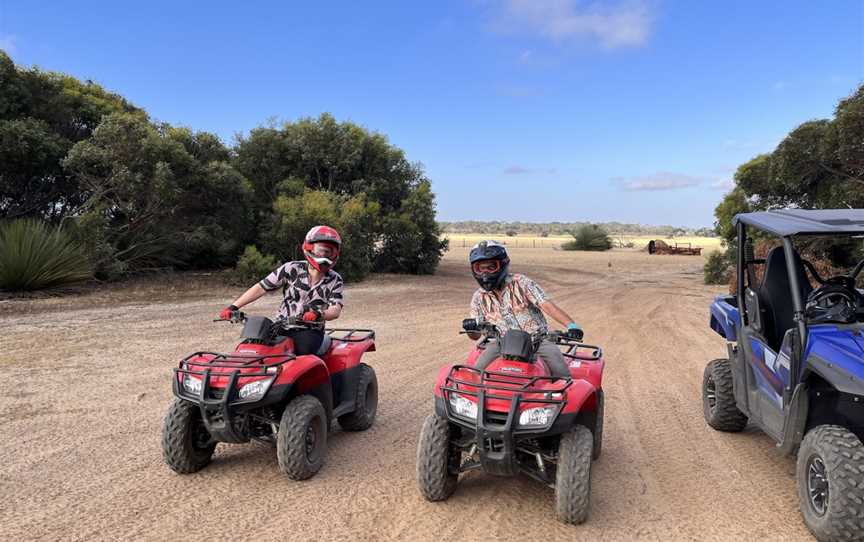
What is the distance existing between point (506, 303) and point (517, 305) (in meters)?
0.09

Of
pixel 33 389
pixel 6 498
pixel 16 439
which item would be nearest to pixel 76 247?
pixel 33 389

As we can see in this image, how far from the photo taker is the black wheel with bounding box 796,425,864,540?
329cm

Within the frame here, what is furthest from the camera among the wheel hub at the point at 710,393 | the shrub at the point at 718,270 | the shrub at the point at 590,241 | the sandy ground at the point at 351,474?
the shrub at the point at 590,241

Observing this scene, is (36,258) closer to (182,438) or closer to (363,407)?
(363,407)

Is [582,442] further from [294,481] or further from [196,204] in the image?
[196,204]

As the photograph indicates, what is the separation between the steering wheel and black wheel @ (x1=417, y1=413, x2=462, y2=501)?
2.68 metres

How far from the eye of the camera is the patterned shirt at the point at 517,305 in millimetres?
4676

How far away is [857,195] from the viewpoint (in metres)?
14.0

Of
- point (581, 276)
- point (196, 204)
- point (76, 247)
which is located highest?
point (196, 204)

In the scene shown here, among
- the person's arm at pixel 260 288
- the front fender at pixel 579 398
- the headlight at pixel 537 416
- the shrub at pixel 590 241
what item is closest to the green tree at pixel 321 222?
the person's arm at pixel 260 288

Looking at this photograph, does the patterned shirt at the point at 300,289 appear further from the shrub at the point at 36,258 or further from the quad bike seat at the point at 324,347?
the shrub at the point at 36,258

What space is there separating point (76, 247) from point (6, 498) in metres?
12.7

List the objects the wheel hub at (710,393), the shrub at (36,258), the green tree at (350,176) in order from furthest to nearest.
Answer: the green tree at (350,176)
the shrub at (36,258)
the wheel hub at (710,393)

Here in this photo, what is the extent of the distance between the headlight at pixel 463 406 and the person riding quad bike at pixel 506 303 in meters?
0.49
